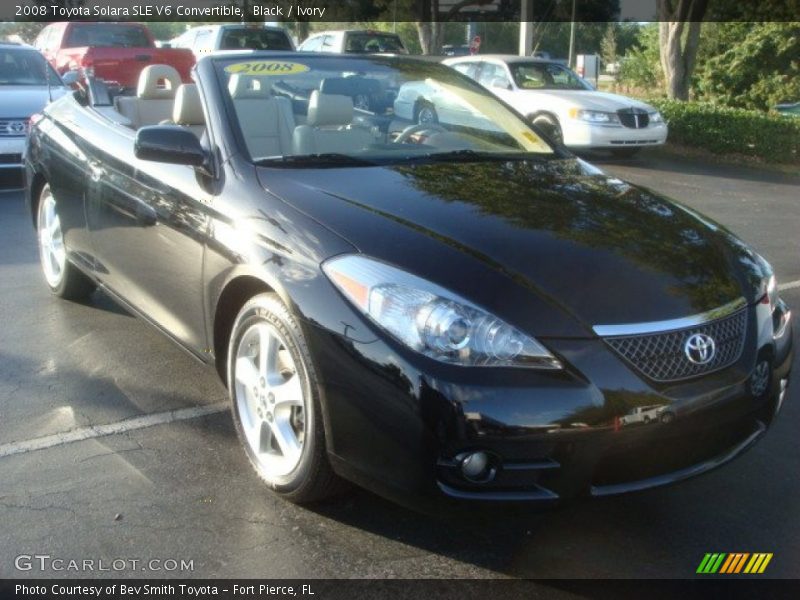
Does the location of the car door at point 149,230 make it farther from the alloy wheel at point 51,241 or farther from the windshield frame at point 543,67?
the windshield frame at point 543,67

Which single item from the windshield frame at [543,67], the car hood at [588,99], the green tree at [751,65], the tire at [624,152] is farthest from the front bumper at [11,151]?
the green tree at [751,65]

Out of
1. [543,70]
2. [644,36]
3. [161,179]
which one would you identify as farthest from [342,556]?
[644,36]

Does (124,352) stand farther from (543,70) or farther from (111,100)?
(543,70)

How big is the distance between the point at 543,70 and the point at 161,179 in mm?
11899

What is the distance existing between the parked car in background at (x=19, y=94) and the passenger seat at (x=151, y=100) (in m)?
4.91

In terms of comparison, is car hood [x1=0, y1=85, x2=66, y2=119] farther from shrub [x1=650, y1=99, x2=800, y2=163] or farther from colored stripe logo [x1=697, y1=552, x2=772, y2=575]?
shrub [x1=650, y1=99, x2=800, y2=163]

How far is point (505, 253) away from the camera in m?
3.21

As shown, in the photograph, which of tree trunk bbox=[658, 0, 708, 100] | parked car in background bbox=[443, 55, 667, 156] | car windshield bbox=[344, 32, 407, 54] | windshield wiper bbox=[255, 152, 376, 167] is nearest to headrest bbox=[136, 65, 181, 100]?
windshield wiper bbox=[255, 152, 376, 167]

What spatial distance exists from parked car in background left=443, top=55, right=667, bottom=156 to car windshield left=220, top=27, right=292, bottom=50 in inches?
221

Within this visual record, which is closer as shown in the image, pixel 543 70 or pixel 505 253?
pixel 505 253

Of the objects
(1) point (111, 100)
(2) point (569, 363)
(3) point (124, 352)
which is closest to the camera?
(2) point (569, 363)

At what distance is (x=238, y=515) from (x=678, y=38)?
55.8ft

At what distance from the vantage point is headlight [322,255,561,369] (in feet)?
9.37

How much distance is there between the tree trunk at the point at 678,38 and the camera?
18109 mm
